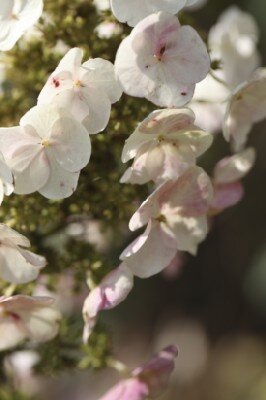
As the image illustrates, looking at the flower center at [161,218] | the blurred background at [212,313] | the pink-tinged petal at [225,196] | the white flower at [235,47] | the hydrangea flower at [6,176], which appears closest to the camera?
the hydrangea flower at [6,176]

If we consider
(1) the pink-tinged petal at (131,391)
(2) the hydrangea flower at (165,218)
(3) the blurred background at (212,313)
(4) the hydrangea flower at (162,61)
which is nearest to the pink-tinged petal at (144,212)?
(2) the hydrangea flower at (165,218)

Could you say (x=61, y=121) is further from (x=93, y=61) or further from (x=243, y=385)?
(x=243, y=385)

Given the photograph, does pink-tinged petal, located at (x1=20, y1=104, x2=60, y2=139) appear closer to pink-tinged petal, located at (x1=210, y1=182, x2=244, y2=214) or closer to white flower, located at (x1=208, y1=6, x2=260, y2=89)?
pink-tinged petal, located at (x1=210, y1=182, x2=244, y2=214)

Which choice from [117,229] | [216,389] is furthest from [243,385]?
[117,229]

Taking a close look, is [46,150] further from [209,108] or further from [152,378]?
[209,108]

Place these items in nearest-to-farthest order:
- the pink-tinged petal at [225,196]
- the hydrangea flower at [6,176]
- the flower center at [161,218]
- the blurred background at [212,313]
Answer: the hydrangea flower at [6,176]
the flower center at [161,218]
the pink-tinged petal at [225,196]
the blurred background at [212,313]

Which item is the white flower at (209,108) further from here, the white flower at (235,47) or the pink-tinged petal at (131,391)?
the pink-tinged petal at (131,391)

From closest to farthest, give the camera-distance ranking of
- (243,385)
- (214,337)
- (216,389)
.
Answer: (243,385) → (216,389) → (214,337)
